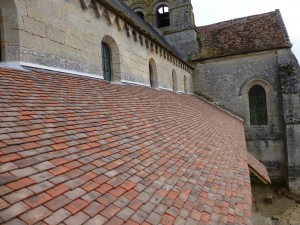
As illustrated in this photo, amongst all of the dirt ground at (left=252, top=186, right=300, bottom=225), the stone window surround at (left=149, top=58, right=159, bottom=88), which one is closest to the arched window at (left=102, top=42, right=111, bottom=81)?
the stone window surround at (left=149, top=58, right=159, bottom=88)

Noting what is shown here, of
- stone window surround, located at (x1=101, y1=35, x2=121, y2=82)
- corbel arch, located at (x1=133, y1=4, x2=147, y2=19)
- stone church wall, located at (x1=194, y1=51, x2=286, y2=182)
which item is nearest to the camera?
stone window surround, located at (x1=101, y1=35, x2=121, y2=82)

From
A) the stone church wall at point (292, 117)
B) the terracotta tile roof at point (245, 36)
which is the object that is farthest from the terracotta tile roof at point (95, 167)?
the terracotta tile roof at point (245, 36)

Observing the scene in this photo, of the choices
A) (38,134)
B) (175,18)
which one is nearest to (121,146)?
(38,134)

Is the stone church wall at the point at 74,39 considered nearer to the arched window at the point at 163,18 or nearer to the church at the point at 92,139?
the church at the point at 92,139

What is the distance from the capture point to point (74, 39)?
19.7 ft

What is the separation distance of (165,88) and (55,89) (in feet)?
28.1

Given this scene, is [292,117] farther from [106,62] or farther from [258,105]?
[106,62]

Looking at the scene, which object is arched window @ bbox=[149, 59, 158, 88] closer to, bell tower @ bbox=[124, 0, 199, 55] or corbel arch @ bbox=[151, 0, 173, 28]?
bell tower @ bbox=[124, 0, 199, 55]

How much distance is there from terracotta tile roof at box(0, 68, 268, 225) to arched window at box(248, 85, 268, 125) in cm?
1334

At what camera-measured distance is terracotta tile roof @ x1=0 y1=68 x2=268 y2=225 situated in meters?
2.09

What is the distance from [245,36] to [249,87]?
3.54 metres

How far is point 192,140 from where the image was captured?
5836 millimetres

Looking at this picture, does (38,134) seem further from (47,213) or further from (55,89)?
(55,89)

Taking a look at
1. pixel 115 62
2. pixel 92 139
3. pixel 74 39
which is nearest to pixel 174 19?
pixel 115 62
